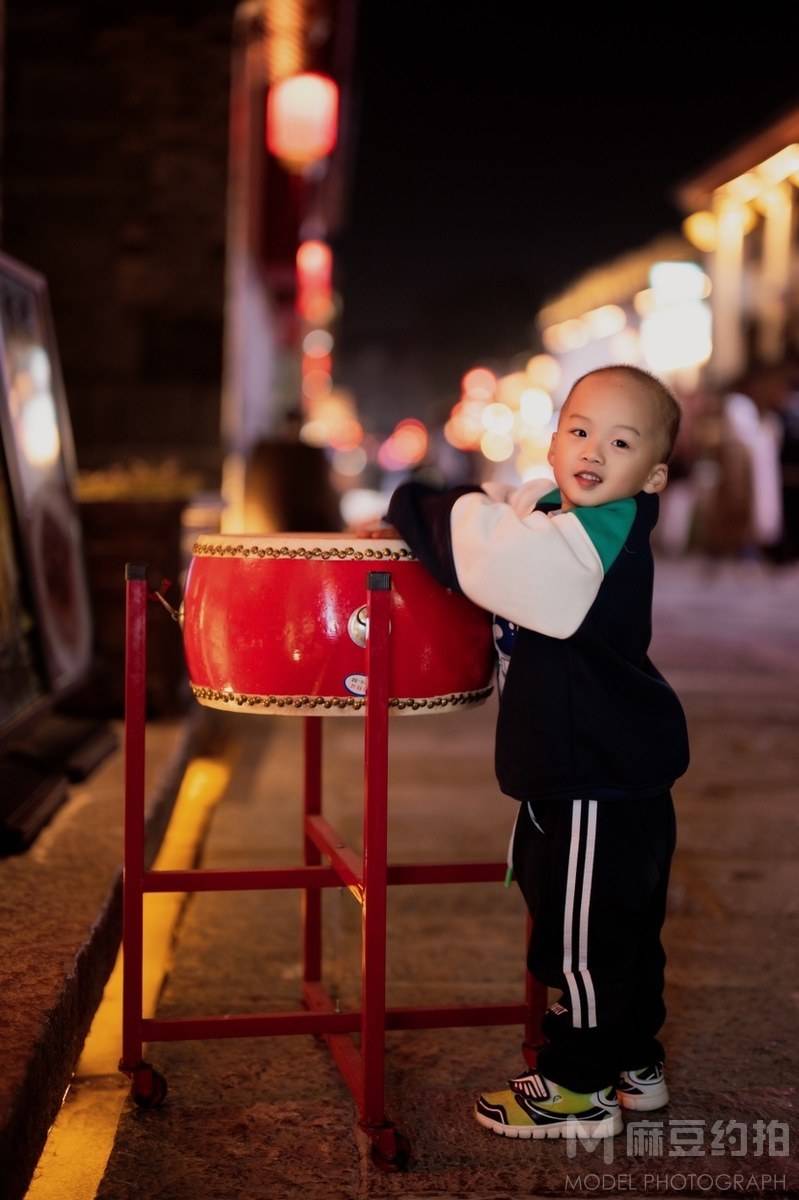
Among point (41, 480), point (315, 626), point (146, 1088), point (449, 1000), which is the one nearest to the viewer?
point (315, 626)

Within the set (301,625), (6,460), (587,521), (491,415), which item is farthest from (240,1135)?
(491,415)

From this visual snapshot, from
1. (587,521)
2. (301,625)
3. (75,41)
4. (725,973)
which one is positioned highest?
(75,41)

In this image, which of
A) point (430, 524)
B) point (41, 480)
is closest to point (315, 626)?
point (430, 524)

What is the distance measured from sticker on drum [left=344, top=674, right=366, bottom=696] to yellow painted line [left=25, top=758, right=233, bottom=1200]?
99cm

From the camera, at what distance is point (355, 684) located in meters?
2.57

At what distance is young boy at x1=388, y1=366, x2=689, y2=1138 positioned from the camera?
2.47m

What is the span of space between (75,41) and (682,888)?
6624 millimetres

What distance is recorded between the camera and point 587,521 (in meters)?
2.50

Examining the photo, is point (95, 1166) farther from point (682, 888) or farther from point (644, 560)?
point (682, 888)

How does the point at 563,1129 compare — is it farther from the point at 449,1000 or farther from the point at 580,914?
the point at 449,1000

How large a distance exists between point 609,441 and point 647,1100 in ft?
4.40

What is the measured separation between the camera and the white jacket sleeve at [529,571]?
2439 millimetres

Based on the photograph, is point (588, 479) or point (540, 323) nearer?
point (588, 479)

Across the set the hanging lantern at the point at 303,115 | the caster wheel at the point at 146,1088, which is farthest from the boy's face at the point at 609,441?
the hanging lantern at the point at 303,115
